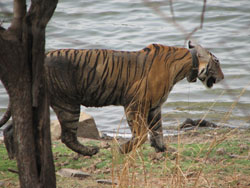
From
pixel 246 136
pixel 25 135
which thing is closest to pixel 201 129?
pixel 246 136

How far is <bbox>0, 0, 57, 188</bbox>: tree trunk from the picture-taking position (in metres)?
3.12

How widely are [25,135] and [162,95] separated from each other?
302cm

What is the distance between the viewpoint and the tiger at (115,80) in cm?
564

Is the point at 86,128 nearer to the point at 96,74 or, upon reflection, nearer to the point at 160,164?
the point at 96,74

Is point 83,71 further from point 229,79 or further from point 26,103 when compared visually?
point 229,79

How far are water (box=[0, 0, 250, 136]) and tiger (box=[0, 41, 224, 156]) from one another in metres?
3.12

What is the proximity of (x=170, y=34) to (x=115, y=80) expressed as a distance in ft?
30.0

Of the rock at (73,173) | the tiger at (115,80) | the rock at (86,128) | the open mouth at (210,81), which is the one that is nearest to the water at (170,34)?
the rock at (86,128)

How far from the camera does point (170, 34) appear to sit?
14.8m

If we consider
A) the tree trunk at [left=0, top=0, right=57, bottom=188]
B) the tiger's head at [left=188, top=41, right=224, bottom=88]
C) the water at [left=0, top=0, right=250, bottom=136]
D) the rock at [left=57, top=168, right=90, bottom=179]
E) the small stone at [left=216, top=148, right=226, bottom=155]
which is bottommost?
the water at [left=0, top=0, right=250, bottom=136]

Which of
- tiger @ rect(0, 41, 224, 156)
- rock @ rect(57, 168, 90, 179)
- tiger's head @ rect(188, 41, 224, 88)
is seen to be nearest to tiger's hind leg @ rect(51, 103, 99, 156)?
tiger @ rect(0, 41, 224, 156)

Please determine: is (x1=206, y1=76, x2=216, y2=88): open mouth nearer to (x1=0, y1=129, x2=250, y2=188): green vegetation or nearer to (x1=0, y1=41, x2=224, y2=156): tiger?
(x1=0, y1=41, x2=224, y2=156): tiger

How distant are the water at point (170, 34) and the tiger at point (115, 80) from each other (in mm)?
3119

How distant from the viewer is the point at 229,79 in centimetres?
1168
